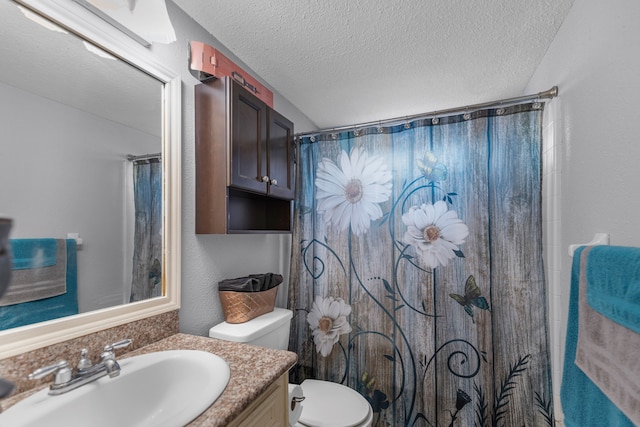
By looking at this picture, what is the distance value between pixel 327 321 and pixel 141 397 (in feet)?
3.84

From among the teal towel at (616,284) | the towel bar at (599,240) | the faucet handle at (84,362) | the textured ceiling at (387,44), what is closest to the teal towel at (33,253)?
the faucet handle at (84,362)

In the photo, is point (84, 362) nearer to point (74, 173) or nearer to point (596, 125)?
point (74, 173)

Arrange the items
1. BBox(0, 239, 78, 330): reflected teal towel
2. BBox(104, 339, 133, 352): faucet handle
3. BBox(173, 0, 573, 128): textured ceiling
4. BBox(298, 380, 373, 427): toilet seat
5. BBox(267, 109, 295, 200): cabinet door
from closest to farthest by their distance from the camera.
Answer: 1. BBox(0, 239, 78, 330): reflected teal towel
2. BBox(104, 339, 133, 352): faucet handle
3. BBox(173, 0, 573, 128): textured ceiling
4. BBox(298, 380, 373, 427): toilet seat
5. BBox(267, 109, 295, 200): cabinet door

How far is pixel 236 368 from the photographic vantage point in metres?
0.93

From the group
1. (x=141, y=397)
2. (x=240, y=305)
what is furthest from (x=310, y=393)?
(x=141, y=397)

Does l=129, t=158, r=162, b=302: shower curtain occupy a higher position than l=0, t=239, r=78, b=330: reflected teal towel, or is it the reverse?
l=129, t=158, r=162, b=302: shower curtain

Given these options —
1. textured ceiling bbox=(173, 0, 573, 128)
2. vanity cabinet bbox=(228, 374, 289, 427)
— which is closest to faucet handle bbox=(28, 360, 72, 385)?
vanity cabinet bbox=(228, 374, 289, 427)

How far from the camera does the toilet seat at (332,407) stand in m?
1.38

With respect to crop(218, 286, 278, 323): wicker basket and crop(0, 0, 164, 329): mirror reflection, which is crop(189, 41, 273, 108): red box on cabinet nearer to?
crop(0, 0, 164, 329): mirror reflection

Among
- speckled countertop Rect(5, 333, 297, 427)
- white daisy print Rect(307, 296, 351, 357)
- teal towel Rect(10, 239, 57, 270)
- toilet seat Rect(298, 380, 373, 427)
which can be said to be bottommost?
toilet seat Rect(298, 380, 373, 427)

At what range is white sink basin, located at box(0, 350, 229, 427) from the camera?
0.69 m

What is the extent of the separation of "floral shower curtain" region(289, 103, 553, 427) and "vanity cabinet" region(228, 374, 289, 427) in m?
0.86

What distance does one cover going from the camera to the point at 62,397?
73 cm

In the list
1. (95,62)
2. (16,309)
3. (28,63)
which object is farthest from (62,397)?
(95,62)
